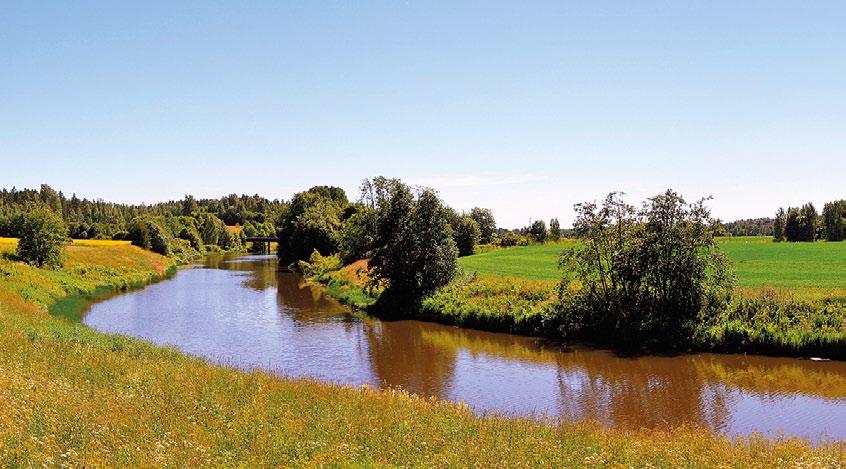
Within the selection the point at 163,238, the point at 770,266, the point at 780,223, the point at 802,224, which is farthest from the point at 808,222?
the point at 163,238

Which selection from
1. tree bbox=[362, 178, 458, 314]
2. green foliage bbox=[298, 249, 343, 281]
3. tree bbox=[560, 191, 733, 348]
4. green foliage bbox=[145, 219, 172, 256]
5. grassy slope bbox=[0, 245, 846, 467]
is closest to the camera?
grassy slope bbox=[0, 245, 846, 467]

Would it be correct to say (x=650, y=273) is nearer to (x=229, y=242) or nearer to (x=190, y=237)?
(x=190, y=237)

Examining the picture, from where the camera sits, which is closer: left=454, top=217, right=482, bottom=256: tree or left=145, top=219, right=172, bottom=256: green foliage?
left=454, top=217, right=482, bottom=256: tree

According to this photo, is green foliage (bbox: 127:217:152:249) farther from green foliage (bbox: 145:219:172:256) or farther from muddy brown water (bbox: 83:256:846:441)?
muddy brown water (bbox: 83:256:846:441)

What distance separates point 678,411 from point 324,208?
271 ft

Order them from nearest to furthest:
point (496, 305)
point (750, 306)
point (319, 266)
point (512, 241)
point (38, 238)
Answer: point (750, 306), point (496, 305), point (38, 238), point (319, 266), point (512, 241)

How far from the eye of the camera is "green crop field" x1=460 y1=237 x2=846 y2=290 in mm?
Answer: 40500

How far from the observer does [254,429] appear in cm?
1224

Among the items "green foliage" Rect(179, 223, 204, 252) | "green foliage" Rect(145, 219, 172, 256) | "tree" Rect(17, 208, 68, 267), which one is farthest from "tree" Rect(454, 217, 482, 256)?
"green foliage" Rect(179, 223, 204, 252)

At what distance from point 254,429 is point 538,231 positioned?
107m

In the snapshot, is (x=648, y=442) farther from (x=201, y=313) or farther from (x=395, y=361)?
(x=201, y=313)

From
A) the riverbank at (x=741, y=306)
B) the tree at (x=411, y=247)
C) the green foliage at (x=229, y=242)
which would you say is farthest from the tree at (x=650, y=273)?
the green foliage at (x=229, y=242)

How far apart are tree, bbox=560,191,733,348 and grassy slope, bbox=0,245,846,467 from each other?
1645cm

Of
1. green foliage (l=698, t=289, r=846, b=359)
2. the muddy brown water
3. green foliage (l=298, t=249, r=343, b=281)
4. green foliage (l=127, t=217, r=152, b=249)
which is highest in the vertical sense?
green foliage (l=127, t=217, r=152, b=249)
